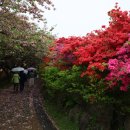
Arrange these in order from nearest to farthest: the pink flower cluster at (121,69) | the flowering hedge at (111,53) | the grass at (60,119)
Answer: the pink flower cluster at (121,69)
the flowering hedge at (111,53)
the grass at (60,119)

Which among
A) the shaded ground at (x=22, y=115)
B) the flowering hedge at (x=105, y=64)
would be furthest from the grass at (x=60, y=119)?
the flowering hedge at (x=105, y=64)

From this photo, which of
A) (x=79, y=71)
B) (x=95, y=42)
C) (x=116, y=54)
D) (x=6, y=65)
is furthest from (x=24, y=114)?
(x=6, y=65)

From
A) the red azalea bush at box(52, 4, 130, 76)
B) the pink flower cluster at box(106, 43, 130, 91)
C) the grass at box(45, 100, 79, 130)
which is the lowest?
the grass at box(45, 100, 79, 130)

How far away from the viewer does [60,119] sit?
59.4 feet

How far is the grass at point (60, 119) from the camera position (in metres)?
16.2

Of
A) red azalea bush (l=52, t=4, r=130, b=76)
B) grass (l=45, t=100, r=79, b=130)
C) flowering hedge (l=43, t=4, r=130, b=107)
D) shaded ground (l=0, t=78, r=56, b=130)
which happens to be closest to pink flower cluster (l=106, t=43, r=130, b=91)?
flowering hedge (l=43, t=4, r=130, b=107)

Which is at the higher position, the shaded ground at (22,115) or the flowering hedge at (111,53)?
the flowering hedge at (111,53)

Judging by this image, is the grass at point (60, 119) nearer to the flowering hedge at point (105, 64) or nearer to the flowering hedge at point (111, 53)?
the flowering hedge at point (105, 64)

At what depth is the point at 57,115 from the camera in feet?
62.8

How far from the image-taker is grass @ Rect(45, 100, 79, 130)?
53.3ft

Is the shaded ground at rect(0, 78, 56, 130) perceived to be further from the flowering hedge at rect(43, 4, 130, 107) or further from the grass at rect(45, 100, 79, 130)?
the flowering hedge at rect(43, 4, 130, 107)

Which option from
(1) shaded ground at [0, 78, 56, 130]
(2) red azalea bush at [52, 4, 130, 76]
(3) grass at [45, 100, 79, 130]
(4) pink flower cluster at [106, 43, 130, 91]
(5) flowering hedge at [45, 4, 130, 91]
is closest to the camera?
(4) pink flower cluster at [106, 43, 130, 91]

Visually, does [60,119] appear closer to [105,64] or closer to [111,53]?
[111,53]

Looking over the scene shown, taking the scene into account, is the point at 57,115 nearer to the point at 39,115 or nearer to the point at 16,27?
the point at 39,115
